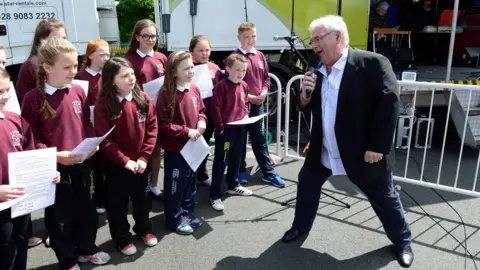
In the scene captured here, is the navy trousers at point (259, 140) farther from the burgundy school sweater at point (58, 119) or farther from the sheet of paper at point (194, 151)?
the burgundy school sweater at point (58, 119)

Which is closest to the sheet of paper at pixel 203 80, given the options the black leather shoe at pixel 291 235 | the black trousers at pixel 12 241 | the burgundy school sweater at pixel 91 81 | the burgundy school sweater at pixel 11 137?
the burgundy school sweater at pixel 91 81

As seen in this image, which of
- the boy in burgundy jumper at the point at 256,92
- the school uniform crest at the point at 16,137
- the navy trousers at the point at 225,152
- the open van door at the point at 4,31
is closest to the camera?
the school uniform crest at the point at 16,137

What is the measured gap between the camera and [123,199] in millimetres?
2918

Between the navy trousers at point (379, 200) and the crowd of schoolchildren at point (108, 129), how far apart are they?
2.97 feet

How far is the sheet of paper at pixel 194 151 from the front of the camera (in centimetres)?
313

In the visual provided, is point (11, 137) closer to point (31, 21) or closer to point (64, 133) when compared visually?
point (64, 133)

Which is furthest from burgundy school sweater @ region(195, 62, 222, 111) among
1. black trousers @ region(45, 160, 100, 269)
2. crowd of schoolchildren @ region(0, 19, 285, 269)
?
black trousers @ region(45, 160, 100, 269)

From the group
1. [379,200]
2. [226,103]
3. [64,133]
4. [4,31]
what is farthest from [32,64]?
[4,31]

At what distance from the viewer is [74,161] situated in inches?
96.3

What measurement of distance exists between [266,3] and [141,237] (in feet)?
15.1

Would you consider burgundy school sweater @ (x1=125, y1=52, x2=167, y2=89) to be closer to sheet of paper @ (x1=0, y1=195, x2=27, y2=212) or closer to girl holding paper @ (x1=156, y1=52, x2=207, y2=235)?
girl holding paper @ (x1=156, y1=52, x2=207, y2=235)

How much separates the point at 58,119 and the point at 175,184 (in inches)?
43.4

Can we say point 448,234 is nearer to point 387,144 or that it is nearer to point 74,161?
point 387,144

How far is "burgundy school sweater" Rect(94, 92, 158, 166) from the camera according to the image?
2.69 metres
